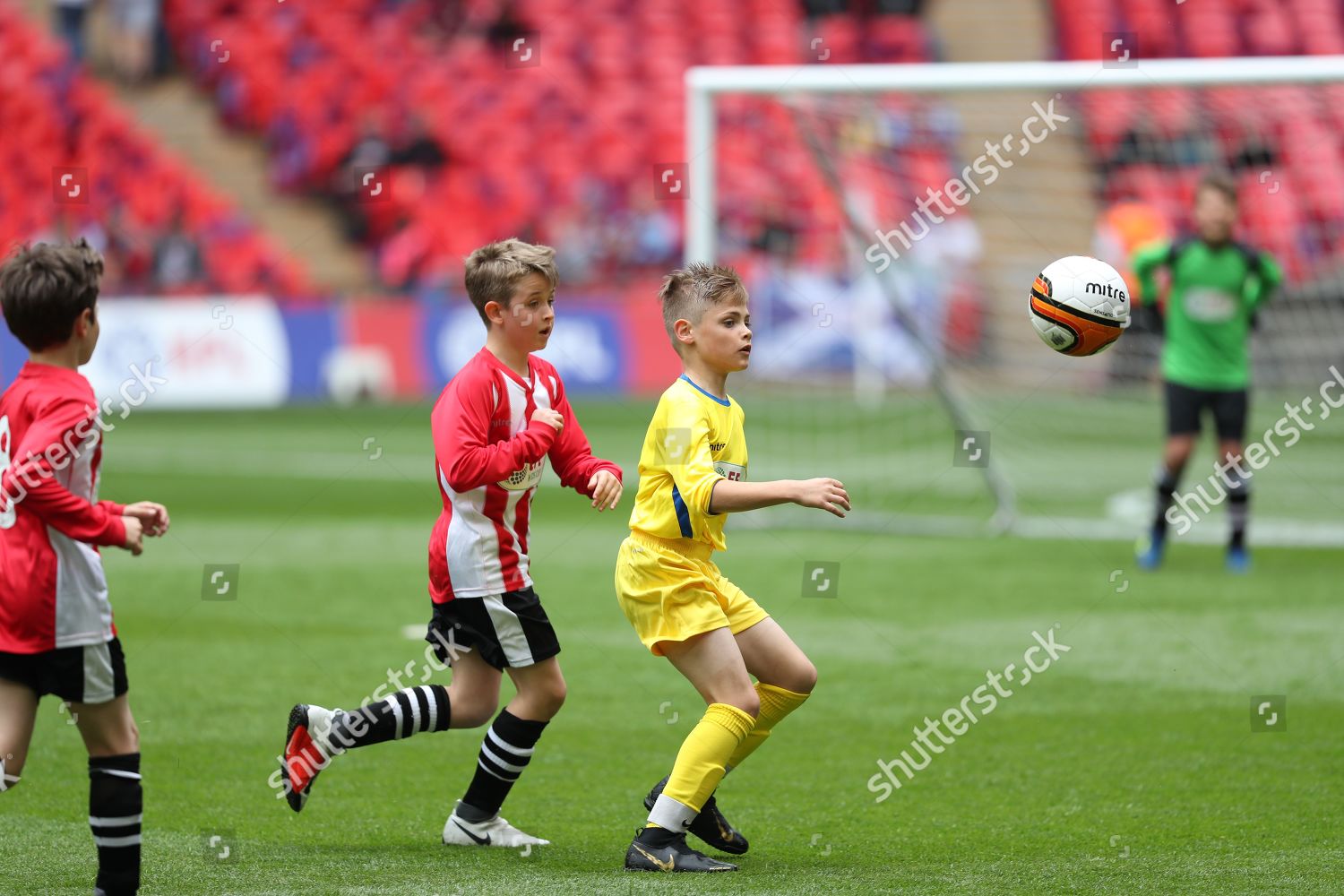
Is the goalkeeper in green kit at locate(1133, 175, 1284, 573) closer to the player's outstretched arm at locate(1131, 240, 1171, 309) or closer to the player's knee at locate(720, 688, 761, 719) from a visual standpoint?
the player's outstretched arm at locate(1131, 240, 1171, 309)

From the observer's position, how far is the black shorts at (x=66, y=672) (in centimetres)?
358

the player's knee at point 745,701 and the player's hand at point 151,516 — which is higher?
the player's hand at point 151,516

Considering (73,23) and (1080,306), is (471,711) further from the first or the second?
(73,23)

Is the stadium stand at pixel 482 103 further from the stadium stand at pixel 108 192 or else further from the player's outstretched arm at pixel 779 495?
the player's outstretched arm at pixel 779 495

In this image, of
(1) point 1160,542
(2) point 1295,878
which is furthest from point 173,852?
(1) point 1160,542

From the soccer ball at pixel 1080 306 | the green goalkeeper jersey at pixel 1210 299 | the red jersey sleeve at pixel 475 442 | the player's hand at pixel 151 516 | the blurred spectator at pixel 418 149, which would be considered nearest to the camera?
the player's hand at pixel 151 516

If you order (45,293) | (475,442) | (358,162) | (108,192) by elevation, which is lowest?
(475,442)

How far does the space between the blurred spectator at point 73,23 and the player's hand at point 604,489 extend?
20.2 metres

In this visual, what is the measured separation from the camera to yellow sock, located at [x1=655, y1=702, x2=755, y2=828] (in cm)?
407

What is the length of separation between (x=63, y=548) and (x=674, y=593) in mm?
1457

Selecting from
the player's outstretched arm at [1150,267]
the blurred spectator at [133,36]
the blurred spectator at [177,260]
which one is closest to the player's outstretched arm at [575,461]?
the player's outstretched arm at [1150,267]

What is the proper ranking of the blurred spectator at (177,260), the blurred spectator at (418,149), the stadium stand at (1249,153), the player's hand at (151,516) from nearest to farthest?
the player's hand at (151,516) → the stadium stand at (1249,153) → the blurred spectator at (177,260) → the blurred spectator at (418,149)

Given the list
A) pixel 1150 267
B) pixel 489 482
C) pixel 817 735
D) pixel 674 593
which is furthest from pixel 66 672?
pixel 1150 267

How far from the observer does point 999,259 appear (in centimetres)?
1752
